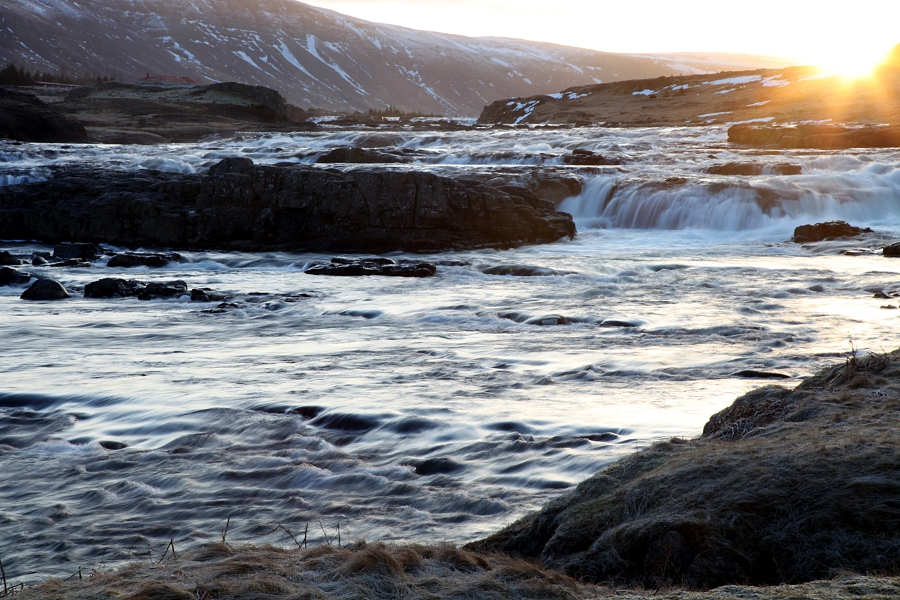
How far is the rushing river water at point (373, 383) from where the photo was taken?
4285 millimetres

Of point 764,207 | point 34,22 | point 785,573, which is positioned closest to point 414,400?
point 785,573

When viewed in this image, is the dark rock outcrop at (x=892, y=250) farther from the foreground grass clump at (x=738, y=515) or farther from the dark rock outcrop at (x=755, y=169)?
the foreground grass clump at (x=738, y=515)

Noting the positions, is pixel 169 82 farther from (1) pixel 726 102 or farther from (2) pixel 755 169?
(2) pixel 755 169

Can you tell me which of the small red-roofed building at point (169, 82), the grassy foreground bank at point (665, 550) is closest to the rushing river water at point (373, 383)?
the grassy foreground bank at point (665, 550)

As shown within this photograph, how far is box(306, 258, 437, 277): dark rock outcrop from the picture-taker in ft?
49.1

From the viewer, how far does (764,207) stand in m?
21.9

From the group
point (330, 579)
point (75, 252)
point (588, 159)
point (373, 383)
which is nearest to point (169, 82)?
point (588, 159)

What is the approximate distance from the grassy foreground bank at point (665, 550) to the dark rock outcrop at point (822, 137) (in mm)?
32110

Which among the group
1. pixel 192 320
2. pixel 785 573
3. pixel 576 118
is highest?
pixel 576 118

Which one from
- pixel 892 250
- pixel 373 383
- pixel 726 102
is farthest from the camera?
pixel 726 102

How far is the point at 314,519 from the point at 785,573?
235 centimetres

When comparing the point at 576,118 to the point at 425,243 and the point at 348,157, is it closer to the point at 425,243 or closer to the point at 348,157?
the point at 348,157

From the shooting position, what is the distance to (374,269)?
601 inches

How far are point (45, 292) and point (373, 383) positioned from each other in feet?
26.2
